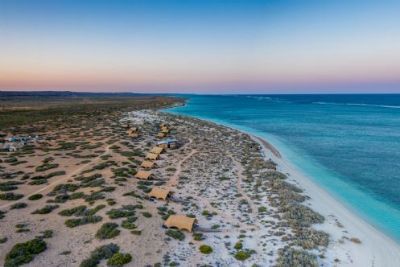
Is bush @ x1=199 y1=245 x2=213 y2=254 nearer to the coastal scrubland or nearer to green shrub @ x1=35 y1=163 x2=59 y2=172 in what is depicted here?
the coastal scrubland

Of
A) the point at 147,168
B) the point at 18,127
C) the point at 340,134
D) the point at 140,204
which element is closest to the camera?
the point at 140,204

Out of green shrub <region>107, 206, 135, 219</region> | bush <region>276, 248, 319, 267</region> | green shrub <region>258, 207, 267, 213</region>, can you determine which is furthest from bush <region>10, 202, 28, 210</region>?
bush <region>276, 248, 319, 267</region>

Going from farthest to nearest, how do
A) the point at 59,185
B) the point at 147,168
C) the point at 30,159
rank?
1. the point at 30,159
2. the point at 147,168
3. the point at 59,185

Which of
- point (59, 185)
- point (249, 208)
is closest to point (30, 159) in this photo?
point (59, 185)

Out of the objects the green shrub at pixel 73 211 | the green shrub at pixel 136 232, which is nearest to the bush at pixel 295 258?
the green shrub at pixel 136 232

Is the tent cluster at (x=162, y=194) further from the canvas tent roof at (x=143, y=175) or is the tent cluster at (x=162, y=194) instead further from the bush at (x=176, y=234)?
the bush at (x=176, y=234)

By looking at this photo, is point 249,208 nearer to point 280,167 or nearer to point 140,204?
point 140,204
